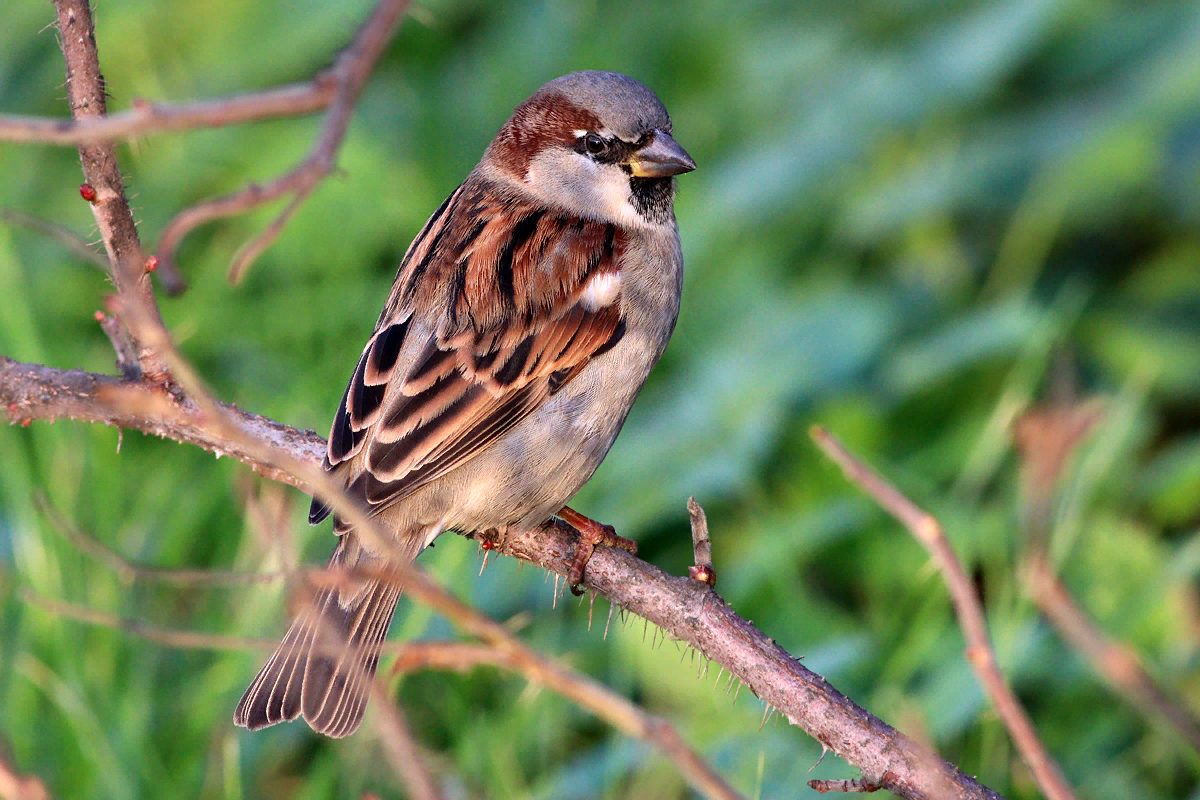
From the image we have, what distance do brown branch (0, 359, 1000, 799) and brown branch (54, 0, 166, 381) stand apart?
0.56 ft

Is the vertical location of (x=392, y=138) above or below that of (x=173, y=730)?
above

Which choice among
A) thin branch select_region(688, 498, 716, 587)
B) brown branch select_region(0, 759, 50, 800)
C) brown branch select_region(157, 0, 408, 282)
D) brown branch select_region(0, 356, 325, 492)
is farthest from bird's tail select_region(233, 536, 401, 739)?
brown branch select_region(157, 0, 408, 282)

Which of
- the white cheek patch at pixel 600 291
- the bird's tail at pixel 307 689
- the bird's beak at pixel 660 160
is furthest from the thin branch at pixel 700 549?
the bird's beak at pixel 660 160

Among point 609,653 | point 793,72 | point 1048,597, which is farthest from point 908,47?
point 1048,597

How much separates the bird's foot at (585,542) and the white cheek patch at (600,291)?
368 mm

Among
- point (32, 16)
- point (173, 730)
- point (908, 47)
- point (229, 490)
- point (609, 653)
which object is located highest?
point (32, 16)

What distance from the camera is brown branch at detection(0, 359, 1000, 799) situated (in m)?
1.42

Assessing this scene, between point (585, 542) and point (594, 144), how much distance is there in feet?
2.74

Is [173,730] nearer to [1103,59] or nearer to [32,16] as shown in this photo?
[32,16]

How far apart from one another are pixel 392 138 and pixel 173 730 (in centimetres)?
216

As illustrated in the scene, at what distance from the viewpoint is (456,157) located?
13.5 ft

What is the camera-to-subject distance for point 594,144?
2494 mm

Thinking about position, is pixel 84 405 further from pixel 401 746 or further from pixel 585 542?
pixel 401 746

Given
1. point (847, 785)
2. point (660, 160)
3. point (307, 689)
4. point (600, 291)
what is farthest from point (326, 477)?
point (660, 160)
